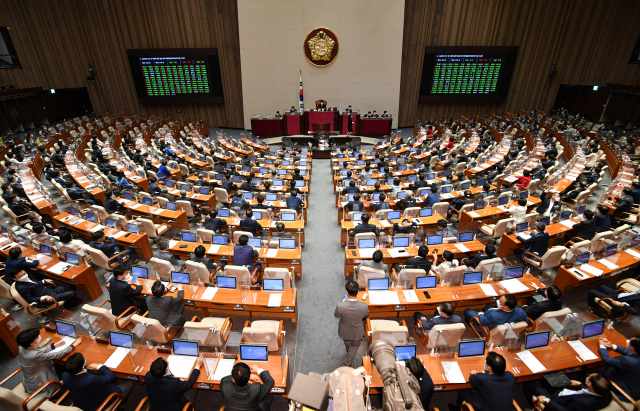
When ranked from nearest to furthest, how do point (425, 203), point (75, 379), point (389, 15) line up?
point (75, 379) → point (425, 203) → point (389, 15)

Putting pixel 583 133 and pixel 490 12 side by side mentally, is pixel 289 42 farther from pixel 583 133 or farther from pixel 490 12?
pixel 583 133

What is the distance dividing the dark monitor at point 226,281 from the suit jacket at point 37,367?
7.67 ft

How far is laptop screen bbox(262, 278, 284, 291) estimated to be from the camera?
18.2ft

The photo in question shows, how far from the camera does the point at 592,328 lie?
4.45 m

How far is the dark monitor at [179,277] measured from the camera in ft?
19.0

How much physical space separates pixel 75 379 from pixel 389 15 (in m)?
23.1

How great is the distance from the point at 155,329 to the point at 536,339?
5499 mm

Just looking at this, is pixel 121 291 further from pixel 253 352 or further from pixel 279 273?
pixel 253 352

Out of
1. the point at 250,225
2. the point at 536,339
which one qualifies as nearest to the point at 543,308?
the point at 536,339

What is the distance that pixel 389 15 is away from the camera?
19.9 meters

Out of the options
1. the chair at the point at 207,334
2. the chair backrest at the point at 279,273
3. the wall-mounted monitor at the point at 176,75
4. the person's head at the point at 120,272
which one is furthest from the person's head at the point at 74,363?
the wall-mounted monitor at the point at 176,75

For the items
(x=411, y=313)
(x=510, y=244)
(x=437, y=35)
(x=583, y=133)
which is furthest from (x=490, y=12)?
(x=411, y=313)

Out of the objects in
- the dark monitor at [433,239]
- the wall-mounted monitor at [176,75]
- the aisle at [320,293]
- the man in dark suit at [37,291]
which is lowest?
the aisle at [320,293]

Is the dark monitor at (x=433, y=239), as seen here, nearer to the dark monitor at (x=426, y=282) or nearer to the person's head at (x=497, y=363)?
the dark monitor at (x=426, y=282)
